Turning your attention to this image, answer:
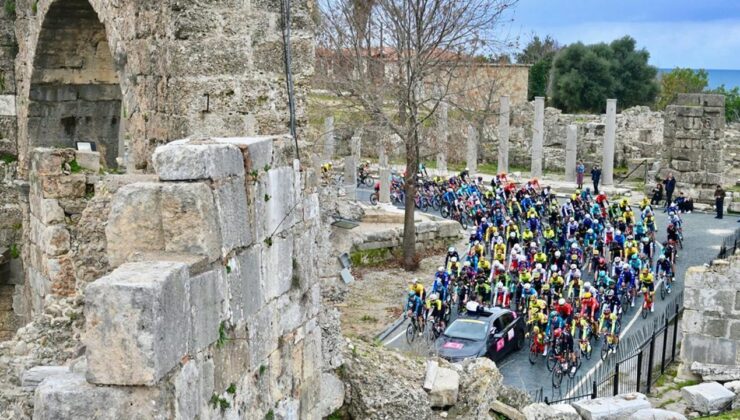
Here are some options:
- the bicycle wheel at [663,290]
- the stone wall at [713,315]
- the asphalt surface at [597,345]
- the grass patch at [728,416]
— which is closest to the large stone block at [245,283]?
the grass patch at [728,416]

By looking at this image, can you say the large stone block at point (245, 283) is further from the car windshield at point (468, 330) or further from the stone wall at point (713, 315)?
the car windshield at point (468, 330)

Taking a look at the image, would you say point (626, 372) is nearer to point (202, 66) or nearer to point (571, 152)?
point (202, 66)

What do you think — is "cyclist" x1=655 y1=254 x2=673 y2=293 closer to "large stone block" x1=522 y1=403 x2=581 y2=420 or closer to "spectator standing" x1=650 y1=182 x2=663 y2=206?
"large stone block" x1=522 y1=403 x2=581 y2=420

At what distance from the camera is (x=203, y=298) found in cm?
416

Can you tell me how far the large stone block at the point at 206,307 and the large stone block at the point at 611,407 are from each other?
26.1 ft

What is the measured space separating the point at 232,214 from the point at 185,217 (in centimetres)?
34

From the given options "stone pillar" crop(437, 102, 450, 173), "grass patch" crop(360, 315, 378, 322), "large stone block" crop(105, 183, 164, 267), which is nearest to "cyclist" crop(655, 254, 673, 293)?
"grass patch" crop(360, 315, 378, 322)

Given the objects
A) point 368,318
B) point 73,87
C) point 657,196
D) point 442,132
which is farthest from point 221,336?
point 657,196

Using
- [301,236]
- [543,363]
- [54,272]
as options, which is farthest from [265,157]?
[543,363]

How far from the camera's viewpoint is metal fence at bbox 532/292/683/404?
1420 cm

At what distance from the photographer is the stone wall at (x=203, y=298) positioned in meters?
3.63

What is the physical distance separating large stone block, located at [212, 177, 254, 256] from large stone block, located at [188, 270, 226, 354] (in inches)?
6.5

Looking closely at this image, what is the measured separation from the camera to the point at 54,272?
8859 millimetres

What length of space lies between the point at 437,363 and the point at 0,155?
6.61m
